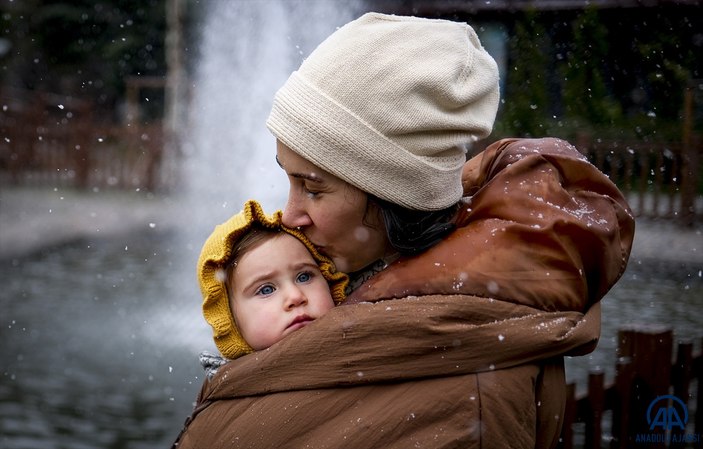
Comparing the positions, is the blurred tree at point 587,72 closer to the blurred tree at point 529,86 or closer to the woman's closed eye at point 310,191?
the blurred tree at point 529,86

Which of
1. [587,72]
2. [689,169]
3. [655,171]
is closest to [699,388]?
[689,169]

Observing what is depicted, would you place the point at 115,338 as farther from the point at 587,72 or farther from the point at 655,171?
the point at 587,72

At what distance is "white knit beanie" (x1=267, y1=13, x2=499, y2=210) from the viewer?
1.43m

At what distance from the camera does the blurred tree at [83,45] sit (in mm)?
23156

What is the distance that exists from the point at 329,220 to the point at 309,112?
0.20 m

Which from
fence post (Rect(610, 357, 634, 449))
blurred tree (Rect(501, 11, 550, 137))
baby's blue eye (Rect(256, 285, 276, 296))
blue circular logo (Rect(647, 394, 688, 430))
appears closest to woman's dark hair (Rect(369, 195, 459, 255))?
baby's blue eye (Rect(256, 285, 276, 296))

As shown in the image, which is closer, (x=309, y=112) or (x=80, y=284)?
(x=309, y=112)

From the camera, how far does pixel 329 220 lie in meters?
1.54

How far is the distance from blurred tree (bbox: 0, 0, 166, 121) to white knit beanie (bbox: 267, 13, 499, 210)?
22.4 m

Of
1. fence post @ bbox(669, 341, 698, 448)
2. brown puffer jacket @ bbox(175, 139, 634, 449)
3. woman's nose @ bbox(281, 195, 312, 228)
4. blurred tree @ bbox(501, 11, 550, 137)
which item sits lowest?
fence post @ bbox(669, 341, 698, 448)

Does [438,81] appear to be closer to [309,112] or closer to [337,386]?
[309,112]

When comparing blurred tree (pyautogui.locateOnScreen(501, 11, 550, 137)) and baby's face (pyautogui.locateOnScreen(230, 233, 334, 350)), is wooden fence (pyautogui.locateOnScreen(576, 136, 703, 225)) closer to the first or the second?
blurred tree (pyautogui.locateOnScreen(501, 11, 550, 137))

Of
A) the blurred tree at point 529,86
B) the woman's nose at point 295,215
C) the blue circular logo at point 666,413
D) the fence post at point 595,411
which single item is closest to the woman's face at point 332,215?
the woman's nose at point 295,215

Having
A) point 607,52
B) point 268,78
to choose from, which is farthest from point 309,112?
point 268,78
